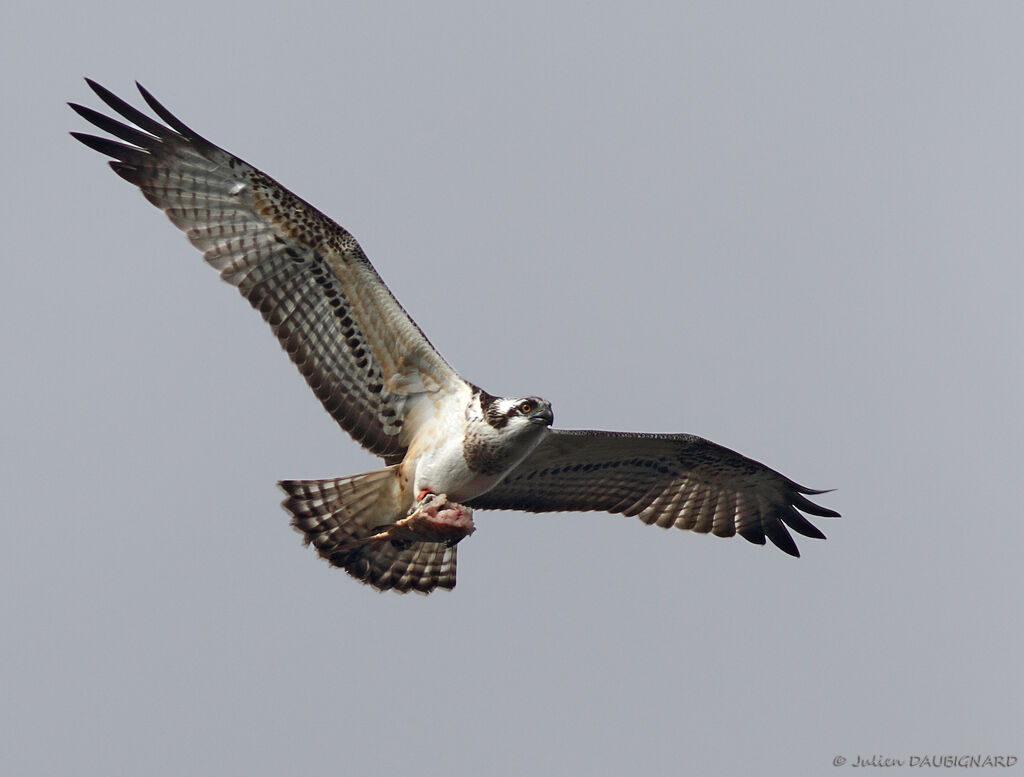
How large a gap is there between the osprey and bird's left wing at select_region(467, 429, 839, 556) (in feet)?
0.22

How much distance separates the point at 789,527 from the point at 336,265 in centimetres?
531

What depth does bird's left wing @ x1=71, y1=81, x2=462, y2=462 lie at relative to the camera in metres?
12.3

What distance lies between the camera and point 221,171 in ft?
40.7

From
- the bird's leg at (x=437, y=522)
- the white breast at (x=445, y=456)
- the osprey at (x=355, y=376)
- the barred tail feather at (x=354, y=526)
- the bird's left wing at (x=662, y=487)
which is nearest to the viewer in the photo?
the bird's leg at (x=437, y=522)

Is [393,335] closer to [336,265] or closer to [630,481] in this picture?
[336,265]

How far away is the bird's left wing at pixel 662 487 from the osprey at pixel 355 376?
0.22 ft

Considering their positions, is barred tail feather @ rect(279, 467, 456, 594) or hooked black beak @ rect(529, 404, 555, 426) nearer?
hooked black beak @ rect(529, 404, 555, 426)

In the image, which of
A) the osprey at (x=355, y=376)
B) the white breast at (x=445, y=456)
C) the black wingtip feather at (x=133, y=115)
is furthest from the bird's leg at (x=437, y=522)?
the black wingtip feather at (x=133, y=115)

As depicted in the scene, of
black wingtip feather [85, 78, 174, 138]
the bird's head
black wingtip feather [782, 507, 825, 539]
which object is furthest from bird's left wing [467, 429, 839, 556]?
black wingtip feather [85, 78, 174, 138]

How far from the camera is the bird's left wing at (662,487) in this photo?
13.6 metres

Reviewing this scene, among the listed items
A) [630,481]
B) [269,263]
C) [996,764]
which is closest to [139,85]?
[269,263]

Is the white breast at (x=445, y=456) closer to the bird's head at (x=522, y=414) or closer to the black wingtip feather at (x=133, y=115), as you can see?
the bird's head at (x=522, y=414)

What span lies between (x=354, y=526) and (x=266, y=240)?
2.56 meters

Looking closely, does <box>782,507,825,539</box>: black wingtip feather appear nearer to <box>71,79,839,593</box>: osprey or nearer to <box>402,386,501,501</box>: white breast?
<box>71,79,839,593</box>: osprey
